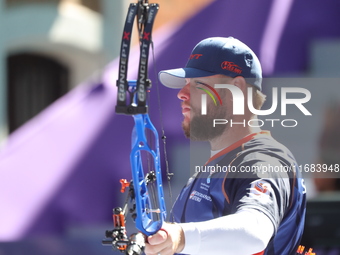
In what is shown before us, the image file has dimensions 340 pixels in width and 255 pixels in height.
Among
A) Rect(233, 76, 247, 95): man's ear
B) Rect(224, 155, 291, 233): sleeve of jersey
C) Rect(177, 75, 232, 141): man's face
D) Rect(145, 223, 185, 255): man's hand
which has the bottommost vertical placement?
Rect(145, 223, 185, 255): man's hand

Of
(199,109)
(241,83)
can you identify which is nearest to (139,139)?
(199,109)

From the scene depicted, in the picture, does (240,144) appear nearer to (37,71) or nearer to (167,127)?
(167,127)

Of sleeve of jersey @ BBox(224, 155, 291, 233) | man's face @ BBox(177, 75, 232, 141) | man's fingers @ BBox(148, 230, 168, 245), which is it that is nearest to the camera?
man's fingers @ BBox(148, 230, 168, 245)

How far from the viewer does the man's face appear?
243 cm

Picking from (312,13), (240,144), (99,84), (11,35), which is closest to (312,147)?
(240,144)

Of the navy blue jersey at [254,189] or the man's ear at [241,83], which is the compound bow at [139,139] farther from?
the man's ear at [241,83]

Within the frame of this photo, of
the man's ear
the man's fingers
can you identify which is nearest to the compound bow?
the man's fingers

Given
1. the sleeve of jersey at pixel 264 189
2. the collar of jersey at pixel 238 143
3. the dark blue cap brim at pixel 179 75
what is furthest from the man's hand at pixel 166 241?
the dark blue cap brim at pixel 179 75

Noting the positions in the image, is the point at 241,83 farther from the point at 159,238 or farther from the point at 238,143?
the point at 159,238

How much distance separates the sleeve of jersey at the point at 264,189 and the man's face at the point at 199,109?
18 cm

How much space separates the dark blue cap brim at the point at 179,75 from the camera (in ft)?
A: 8.00

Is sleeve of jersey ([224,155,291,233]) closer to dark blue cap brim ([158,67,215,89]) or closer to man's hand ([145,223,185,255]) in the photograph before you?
man's hand ([145,223,185,255])

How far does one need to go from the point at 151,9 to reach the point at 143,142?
1.14 ft

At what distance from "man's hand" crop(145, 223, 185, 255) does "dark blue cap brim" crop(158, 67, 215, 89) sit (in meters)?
0.56
